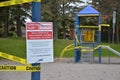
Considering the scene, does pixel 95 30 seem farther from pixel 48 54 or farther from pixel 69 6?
pixel 69 6

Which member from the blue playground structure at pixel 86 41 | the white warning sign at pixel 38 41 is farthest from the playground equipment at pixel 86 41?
the white warning sign at pixel 38 41

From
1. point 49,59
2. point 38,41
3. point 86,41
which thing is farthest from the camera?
point 86,41

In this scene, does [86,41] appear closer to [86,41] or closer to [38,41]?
[86,41]

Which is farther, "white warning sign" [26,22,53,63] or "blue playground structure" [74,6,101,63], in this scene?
"blue playground structure" [74,6,101,63]

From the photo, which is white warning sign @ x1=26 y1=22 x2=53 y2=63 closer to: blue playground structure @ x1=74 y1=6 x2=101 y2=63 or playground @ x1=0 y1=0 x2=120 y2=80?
playground @ x1=0 y1=0 x2=120 y2=80

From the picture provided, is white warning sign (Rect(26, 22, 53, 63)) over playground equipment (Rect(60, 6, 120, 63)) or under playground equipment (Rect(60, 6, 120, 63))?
over

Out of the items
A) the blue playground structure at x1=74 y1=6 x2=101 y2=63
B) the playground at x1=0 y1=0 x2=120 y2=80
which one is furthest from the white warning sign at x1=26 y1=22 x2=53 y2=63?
the blue playground structure at x1=74 y1=6 x2=101 y2=63

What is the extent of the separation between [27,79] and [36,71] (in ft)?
20.8

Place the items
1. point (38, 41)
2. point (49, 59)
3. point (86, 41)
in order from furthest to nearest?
point (86, 41) → point (49, 59) → point (38, 41)

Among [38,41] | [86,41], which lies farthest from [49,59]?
[86,41]

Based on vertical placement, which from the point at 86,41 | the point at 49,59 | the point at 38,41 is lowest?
the point at 86,41

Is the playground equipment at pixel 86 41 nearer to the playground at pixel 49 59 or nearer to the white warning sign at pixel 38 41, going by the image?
the playground at pixel 49 59

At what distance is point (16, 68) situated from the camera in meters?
5.44

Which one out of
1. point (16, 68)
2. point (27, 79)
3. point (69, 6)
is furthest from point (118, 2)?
point (16, 68)
